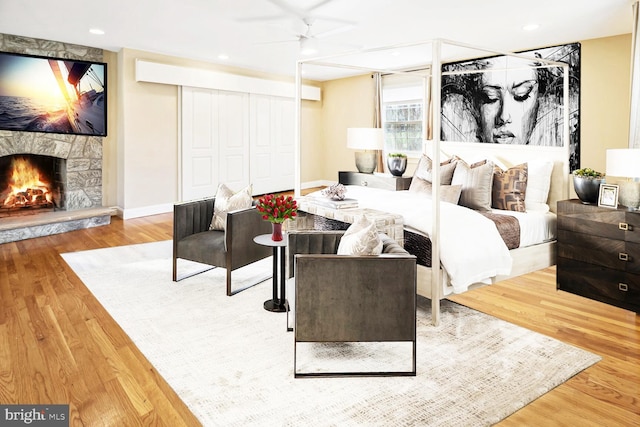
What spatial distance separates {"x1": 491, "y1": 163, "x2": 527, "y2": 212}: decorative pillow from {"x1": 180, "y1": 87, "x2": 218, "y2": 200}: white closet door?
4.96 metres

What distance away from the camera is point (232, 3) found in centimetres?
433

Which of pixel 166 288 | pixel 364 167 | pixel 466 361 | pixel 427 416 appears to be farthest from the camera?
pixel 364 167

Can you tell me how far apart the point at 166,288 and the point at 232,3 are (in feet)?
8.94

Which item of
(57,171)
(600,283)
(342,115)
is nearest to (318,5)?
(600,283)

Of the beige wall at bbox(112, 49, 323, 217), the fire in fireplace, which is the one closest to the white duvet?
the beige wall at bbox(112, 49, 323, 217)

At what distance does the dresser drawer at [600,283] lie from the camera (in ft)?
10.7

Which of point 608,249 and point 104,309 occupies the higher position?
point 608,249

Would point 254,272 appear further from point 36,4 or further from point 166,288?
point 36,4

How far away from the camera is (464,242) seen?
325 cm

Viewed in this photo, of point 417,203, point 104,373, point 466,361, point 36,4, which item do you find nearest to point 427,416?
point 466,361

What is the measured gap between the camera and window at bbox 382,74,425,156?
8.06m

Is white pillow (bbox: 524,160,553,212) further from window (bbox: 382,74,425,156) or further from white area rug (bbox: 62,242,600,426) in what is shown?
window (bbox: 382,74,425,156)

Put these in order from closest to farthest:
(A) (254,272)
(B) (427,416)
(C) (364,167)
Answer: (B) (427,416) < (A) (254,272) < (C) (364,167)

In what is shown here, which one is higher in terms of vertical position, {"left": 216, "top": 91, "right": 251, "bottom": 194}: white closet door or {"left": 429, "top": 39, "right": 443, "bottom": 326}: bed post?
{"left": 216, "top": 91, "right": 251, "bottom": 194}: white closet door
